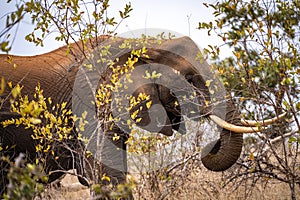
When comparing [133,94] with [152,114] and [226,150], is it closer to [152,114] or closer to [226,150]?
[152,114]

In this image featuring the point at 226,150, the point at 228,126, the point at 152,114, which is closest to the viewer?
the point at 228,126

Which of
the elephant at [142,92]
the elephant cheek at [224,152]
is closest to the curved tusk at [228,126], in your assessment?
the elephant at [142,92]

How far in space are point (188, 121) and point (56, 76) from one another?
1870 millimetres

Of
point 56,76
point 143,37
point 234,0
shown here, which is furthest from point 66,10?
point 56,76

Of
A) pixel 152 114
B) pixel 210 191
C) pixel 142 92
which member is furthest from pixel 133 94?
pixel 210 191

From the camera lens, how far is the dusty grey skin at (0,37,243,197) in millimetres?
5695

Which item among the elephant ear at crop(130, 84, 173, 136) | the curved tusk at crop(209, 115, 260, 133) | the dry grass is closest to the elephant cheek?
the curved tusk at crop(209, 115, 260, 133)

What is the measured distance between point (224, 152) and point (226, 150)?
38mm

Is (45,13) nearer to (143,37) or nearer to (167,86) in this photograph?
(143,37)

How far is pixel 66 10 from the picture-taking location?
4219 mm

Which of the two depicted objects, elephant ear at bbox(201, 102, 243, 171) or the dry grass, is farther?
elephant ear at bbox(201, 102, 243, 171)

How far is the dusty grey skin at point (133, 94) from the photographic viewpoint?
5695 mm

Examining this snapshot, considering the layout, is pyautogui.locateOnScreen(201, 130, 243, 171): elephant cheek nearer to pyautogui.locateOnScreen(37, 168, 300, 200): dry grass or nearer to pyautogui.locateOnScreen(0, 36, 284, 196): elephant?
pyautogui.locateOnScreen(0, 36, 284, 196): elephant

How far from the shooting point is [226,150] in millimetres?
5738
